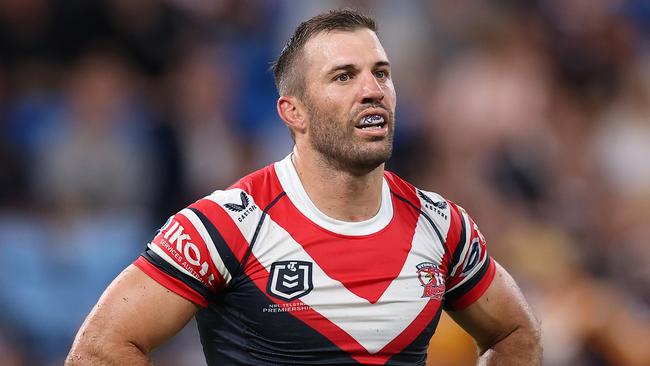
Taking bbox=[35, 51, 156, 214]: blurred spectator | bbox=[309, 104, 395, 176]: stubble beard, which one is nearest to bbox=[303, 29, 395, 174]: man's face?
bbox=[309, 104, 395, 176]: stubble beard

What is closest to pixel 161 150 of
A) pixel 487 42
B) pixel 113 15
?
pixel 113 15

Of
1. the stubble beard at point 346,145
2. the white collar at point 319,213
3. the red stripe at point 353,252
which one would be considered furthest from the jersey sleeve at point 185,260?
the stubble beard at point 346,145

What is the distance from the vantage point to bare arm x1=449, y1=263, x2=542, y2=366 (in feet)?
17.7

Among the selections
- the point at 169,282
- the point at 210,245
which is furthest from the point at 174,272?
the point at 210,245

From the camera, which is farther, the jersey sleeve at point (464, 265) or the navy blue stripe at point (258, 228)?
the jersey sleeve at point (464, 265)

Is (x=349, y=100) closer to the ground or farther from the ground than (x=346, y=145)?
farther from the ground

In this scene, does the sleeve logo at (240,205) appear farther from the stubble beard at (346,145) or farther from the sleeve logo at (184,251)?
the stubble beard at (346,145)

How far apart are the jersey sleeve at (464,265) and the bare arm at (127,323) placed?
1277 millimetres

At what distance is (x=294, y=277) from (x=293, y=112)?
77cm

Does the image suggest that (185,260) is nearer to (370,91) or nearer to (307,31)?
(370,91)

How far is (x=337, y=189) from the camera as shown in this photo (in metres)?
5.03

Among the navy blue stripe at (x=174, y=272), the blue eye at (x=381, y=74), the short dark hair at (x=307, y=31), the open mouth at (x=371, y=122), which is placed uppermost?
the short dark hair at (x=307, y=31)

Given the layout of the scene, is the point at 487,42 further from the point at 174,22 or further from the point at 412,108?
the point at 174,22

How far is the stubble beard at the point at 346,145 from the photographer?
16.1 ft
